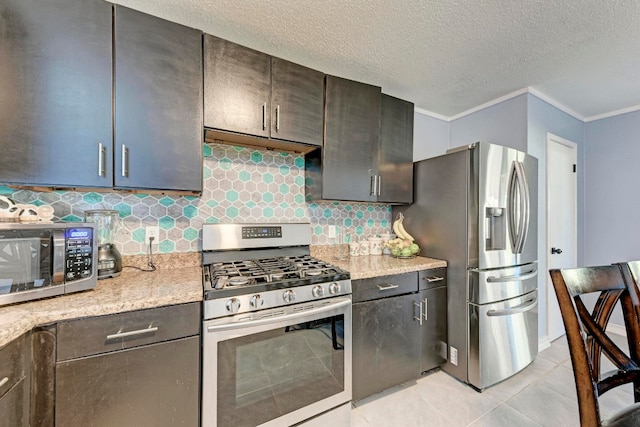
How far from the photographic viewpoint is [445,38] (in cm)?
173

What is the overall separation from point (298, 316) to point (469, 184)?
154 centimetres

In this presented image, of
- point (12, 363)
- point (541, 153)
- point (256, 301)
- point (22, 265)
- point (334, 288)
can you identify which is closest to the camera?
point (12, 363)

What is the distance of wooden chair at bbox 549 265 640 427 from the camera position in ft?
2.62

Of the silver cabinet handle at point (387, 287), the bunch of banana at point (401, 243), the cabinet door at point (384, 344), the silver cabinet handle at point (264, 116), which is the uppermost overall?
the silver cabinet handle at point (264, 116)

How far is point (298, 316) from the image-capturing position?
1374 mm

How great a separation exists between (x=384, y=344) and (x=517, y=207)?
4.84 feet

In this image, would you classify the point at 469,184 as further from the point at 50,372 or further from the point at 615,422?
the point at 50,372

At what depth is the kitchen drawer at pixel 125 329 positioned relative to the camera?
3.24 feet

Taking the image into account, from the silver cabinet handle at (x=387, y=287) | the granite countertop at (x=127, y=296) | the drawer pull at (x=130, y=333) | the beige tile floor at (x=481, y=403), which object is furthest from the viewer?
the silver cabinet handle at (x=387, y=287)

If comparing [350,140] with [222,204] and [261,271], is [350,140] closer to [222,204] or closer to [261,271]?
[222,204]

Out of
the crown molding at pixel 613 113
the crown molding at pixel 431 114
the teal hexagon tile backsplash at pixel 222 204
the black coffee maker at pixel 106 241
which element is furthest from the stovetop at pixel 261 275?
the crown molding at pixel 613 113

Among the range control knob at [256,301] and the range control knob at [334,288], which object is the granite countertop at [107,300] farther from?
the range control knob at [334,288]

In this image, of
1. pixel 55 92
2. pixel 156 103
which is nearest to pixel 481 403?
pixel 156 103

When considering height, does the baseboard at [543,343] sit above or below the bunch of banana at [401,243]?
below
